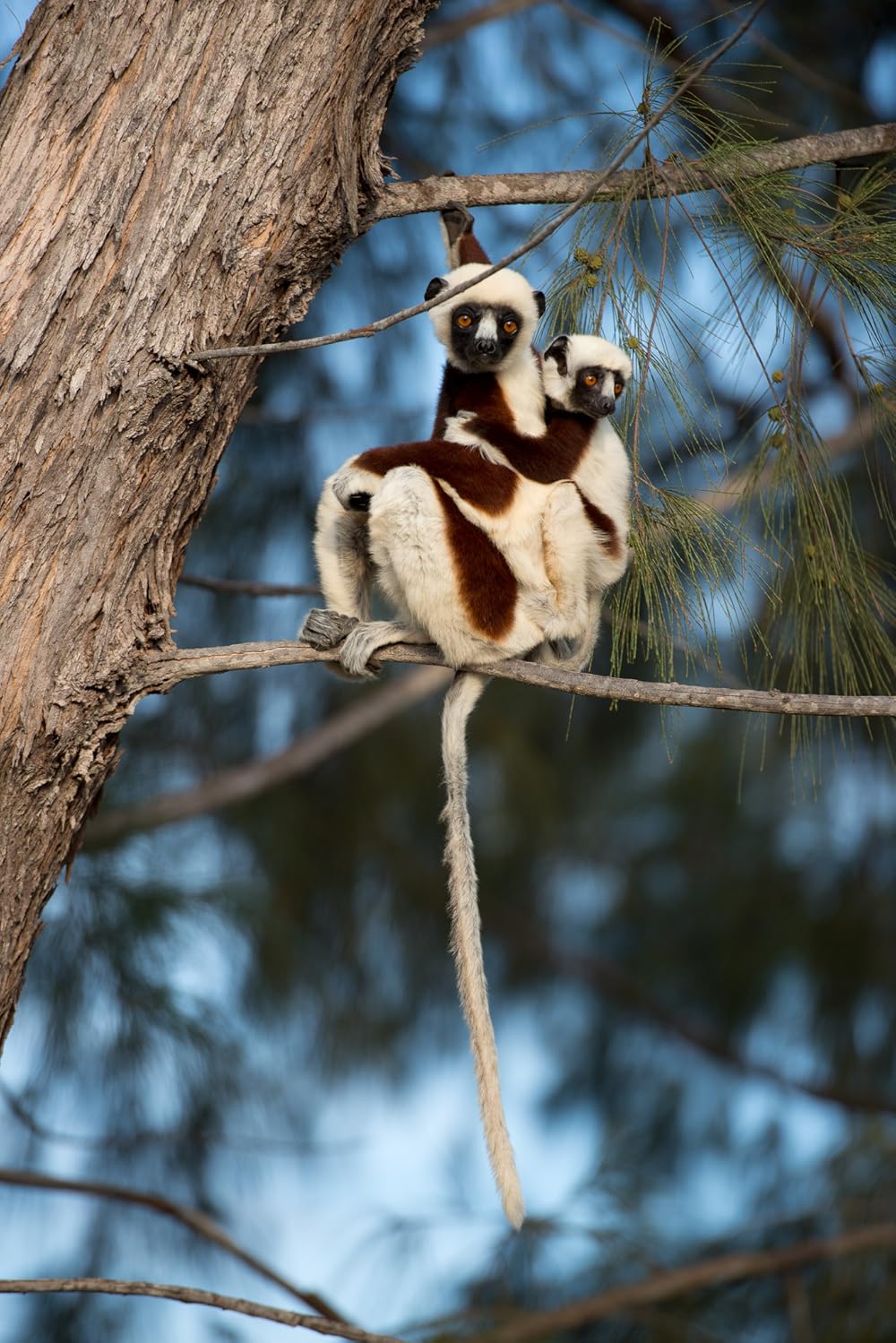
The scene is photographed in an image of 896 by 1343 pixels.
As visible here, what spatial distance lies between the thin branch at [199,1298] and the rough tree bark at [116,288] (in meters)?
0.45

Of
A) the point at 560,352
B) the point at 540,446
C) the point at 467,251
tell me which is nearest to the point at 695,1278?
the point at 540,446

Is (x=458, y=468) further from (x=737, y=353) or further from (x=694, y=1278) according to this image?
(x=694, y=1278)

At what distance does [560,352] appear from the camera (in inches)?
127

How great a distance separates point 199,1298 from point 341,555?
67.6 inches

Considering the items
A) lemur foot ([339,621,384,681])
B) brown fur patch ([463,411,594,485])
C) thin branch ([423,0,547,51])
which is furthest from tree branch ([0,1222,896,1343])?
thin branch ([423,0,547,51])

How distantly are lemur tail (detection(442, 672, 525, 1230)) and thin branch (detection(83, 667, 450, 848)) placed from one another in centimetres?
255

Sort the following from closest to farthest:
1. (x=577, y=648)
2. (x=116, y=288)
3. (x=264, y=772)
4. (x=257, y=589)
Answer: (x=116, y=288) < (x=577, y=648) < (x=257, y=589) < (x=264, y=772)

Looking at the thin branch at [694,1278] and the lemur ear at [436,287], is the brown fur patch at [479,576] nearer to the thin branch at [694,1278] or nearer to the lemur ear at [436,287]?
the lemur ear at [436,287]

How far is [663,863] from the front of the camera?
888 cm

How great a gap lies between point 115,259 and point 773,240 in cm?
131

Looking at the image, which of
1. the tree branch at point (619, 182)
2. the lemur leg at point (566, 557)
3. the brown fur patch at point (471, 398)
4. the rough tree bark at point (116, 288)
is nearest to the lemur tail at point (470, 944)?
the lemur leg at point (566, 557)

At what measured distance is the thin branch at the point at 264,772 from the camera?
573cm

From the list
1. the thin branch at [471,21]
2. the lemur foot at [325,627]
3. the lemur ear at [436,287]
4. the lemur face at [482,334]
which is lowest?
the lemur foot at [325,627]

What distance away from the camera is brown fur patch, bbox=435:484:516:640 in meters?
3.25
